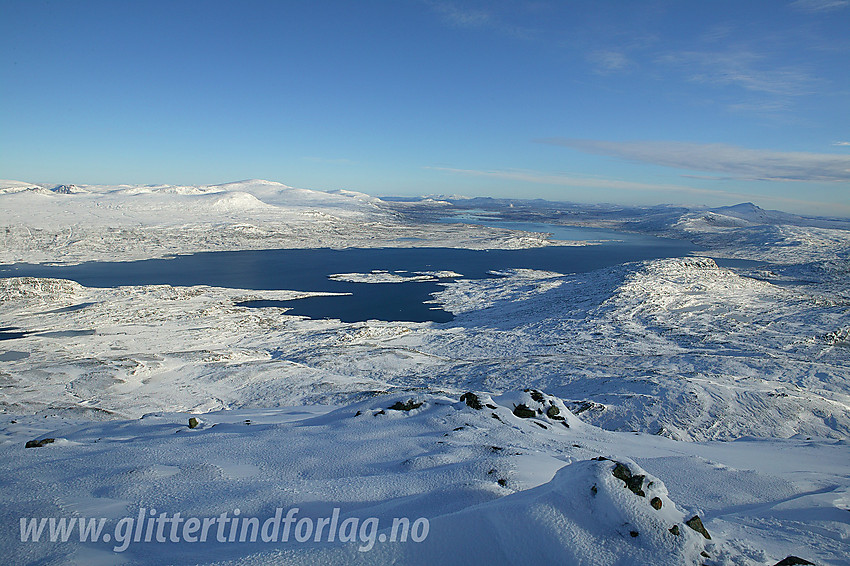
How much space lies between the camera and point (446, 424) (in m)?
9.83

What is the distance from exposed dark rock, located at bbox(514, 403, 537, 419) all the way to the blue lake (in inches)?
923

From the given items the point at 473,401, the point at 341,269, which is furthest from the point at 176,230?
the point at 473,401

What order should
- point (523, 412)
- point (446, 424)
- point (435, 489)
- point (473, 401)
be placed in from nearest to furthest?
point (435, 489), point (446, 424), point (473, 401), point (523, 412)

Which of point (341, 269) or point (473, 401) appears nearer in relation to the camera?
point (473, 401)

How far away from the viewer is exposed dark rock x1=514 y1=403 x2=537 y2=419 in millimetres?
11609

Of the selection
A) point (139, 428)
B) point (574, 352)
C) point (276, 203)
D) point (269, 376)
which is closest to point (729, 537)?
point (139, 428)

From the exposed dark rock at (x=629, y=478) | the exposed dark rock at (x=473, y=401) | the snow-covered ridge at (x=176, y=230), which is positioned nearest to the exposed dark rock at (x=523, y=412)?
the exposed dark rock at (x=473, y=401)

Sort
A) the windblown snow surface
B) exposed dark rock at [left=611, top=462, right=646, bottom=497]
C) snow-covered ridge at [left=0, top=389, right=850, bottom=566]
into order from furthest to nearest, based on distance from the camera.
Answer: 1. exposed dark rock at [left=611, top=462, right=646, bottom=497]
2. the windblown snow surface
3. snow-covered ridge at [left=0, top=389, right=850, bottom=566]

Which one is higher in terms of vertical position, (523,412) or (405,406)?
(405,406)

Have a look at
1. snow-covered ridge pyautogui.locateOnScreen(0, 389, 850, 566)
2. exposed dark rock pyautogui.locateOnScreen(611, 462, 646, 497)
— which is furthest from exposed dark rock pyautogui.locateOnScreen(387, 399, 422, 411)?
exposed dark rock pyautogui.locateOnScreen(611, 462, 646, 497)

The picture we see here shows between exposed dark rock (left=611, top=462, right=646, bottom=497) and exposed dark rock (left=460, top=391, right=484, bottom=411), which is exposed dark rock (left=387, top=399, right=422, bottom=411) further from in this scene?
exposed dark rock (left=611, top=462, right=646, bottom=497)

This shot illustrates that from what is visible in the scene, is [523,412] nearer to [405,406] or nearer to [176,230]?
[405,406]

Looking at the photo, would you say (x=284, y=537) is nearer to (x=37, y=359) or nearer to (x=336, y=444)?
(x=336, y=444)

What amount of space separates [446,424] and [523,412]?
2853mm
